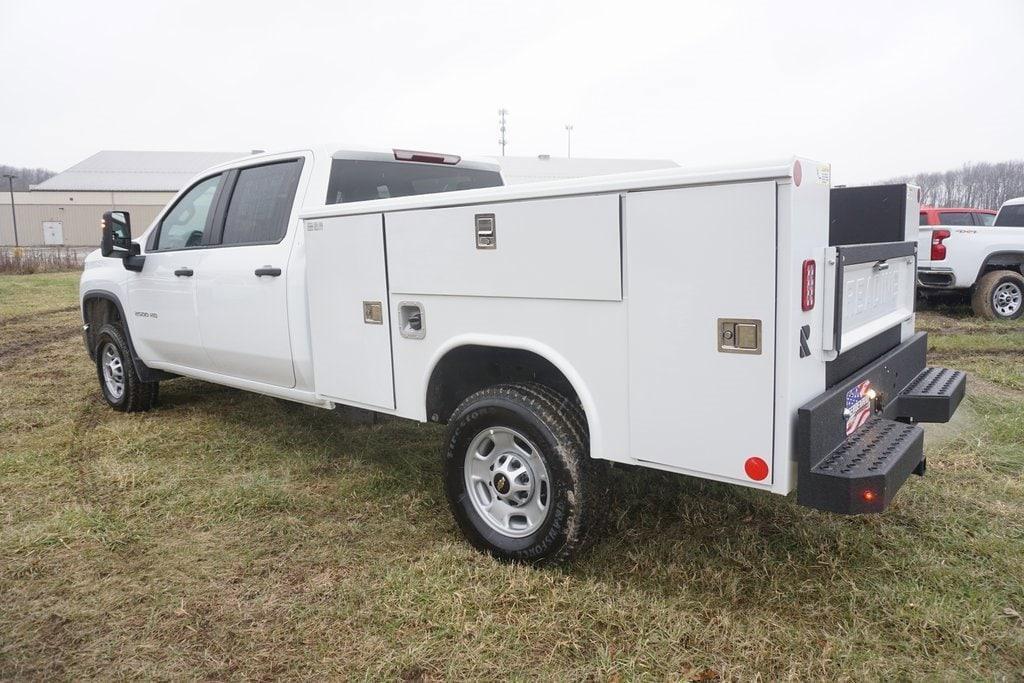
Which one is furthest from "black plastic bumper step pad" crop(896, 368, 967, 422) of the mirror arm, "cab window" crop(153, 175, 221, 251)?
the mirror arm

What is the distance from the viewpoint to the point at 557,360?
303cm

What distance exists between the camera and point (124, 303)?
19.3 ft

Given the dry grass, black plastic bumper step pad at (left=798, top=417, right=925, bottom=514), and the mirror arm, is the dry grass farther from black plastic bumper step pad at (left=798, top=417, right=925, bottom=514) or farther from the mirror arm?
black plastic bumper step pad at (left=798, top=417, right=925, bottom=514)

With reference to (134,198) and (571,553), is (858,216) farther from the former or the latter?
(134,198)

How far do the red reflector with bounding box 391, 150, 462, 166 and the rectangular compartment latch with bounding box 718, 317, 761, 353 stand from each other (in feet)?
9.23

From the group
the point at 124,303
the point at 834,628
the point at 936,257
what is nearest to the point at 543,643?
the point at 834,628

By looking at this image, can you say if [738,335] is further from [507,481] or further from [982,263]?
[982,263]

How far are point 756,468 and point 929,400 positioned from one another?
4.71ft

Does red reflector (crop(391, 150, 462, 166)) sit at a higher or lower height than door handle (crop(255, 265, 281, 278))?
higher

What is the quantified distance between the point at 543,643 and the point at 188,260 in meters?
3.66

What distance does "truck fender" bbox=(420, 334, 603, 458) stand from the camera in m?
2.96

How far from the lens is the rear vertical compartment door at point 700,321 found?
8.14ft

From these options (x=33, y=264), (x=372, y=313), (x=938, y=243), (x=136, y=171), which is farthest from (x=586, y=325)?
(x=136, y=171)

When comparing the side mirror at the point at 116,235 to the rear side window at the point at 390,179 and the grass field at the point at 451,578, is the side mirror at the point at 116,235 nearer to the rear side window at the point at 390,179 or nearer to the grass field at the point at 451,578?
the grass field at the point at 451,578
